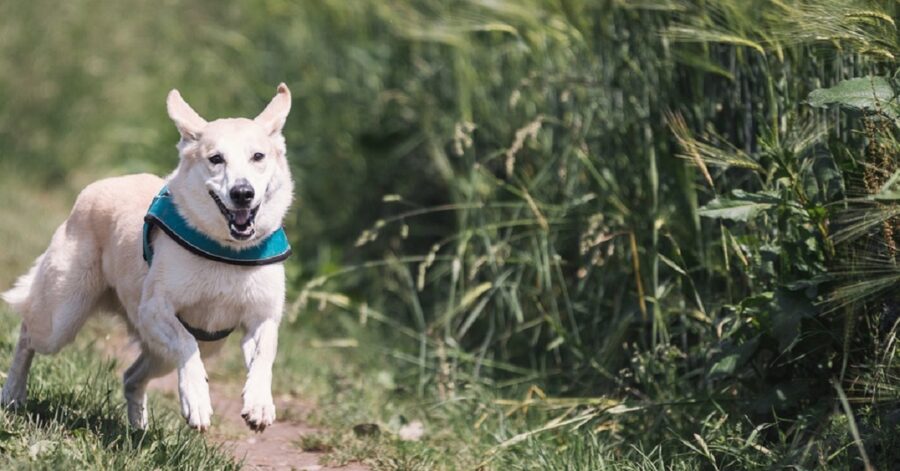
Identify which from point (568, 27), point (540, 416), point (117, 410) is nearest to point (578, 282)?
point (540, 416)

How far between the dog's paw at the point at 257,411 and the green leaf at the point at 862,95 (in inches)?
81.9

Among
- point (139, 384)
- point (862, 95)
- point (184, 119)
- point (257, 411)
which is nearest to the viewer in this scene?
point (257, 411)

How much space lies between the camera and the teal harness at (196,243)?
410 centimetres

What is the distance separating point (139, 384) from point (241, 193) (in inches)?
48.2

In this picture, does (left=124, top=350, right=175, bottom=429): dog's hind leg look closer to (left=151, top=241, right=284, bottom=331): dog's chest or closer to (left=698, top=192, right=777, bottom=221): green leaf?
(left=151, top=241, right=284, bottom=331): dog's chest

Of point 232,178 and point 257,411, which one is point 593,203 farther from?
point 257,411

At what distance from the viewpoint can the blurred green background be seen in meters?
4.27

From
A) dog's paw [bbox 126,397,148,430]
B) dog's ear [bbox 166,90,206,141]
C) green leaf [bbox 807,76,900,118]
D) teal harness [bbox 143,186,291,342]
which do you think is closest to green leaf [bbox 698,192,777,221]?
green leaf [bbox 807,76,900,118]

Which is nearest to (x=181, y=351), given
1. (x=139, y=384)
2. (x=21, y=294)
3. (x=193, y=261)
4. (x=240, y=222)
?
(x=193, y=261)

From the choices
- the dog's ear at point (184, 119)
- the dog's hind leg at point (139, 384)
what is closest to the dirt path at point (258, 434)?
the dog's hind leg at point (139, 384)

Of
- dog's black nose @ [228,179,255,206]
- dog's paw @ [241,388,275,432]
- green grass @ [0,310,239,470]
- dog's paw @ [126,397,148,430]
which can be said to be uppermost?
dog's black nose @ [228,179,255,206]

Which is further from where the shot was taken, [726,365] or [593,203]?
[593,203]

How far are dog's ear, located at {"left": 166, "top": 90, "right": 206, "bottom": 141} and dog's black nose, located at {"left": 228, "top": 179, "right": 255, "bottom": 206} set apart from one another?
38cm

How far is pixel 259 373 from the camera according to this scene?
400cm
